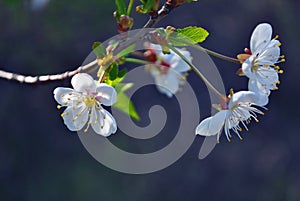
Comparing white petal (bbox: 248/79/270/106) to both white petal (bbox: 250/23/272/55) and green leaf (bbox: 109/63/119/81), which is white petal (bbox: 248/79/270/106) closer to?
white petal (bbox: 250/23/272/55)

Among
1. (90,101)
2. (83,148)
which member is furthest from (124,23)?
(83,148)

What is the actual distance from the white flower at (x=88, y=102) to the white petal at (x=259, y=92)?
0.87 feet

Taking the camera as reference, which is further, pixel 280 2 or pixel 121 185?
pixel 280 2

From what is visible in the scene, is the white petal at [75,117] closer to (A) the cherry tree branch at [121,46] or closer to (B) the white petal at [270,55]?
(A) the cherry tree branch at [121,46]

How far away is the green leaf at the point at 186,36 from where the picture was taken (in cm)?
97

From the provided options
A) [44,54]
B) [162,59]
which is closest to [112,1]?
[44,54]

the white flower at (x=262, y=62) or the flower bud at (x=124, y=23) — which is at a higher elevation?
the flower bud at (x=124, y=23)

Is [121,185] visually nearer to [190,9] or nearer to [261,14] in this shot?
[190,9]

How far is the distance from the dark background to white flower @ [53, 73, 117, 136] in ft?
6.23

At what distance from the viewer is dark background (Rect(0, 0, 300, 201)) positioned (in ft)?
9.75

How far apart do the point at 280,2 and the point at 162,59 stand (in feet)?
8.20

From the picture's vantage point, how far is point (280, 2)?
362cm

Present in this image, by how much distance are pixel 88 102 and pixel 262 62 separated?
0.36 m

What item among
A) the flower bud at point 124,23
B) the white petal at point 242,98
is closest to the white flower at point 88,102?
the flower bud at point 124,23
